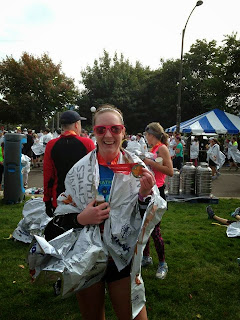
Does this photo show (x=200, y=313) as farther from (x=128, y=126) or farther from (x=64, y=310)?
(x=128, y=126)

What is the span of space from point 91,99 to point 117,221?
115 feet

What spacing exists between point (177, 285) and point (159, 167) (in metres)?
1.52

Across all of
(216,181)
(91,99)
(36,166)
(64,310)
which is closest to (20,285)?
(64,310)

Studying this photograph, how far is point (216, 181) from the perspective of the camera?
11.8 meters

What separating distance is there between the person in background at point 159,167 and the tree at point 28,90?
23.3 metres

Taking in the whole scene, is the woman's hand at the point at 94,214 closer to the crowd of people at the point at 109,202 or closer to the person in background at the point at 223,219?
the crowd of people at the point at 109,202

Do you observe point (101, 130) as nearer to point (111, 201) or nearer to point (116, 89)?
point (111, 201)

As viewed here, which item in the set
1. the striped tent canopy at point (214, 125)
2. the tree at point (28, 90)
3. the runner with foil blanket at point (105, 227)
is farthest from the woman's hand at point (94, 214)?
the tree at point (28, 90)

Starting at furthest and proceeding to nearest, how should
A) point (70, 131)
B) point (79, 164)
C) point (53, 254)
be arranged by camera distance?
1. point (70, 131)
2. point (79, 164)
3. point (53, 254)

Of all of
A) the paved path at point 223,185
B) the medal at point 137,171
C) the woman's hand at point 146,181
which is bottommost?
the paved path at point 223,185

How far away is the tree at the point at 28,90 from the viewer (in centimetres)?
2577

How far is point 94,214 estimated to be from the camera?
1717 mm

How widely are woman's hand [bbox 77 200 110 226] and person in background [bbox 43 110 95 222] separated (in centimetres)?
143

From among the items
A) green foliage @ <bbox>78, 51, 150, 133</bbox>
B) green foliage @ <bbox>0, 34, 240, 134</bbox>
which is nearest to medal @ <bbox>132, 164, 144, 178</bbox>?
green foliage @ <bbox>0, 34, 240, 134</bbox>
